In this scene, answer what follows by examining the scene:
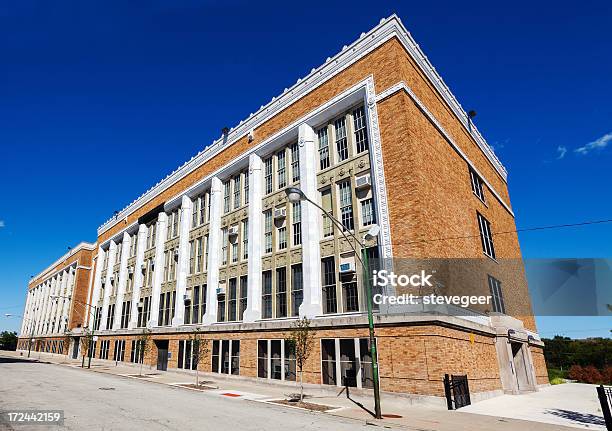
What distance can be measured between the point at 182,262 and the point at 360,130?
814 inches

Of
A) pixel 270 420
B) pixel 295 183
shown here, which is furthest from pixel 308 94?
pixel 270 420

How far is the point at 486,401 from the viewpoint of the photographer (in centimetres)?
1811

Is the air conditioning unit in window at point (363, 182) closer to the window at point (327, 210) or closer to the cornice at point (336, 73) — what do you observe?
the window at point (327, 210)

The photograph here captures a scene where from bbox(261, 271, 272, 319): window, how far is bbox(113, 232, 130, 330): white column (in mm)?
25766

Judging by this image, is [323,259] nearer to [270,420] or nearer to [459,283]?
[459,283]

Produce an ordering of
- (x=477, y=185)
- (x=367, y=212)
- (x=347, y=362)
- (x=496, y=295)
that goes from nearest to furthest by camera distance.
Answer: (x=347, y=362)
(x=367, y=212)
(x=496, y=295)
(x=477, y=185)

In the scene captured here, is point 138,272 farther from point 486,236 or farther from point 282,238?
point 486,236

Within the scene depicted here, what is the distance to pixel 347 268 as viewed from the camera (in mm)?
20438

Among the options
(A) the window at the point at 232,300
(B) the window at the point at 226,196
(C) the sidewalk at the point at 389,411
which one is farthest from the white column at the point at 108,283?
(C) the sidewalk at the point at 389,411

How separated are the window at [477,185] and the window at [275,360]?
57.2 ft

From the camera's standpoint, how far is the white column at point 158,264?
3659 centimetres

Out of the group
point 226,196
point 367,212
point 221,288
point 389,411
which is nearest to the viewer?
point 389,411

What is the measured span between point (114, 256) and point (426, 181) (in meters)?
44.1

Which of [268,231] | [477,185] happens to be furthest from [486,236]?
[268,231]
